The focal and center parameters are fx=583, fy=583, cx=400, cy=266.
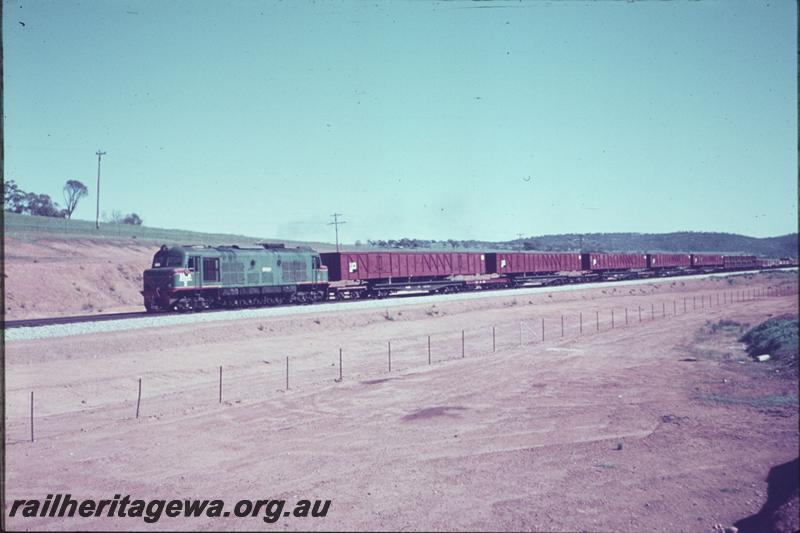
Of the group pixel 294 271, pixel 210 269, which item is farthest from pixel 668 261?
pixel 210 269

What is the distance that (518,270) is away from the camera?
6109 centimetres

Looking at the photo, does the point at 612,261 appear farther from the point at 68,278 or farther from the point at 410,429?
the point at 410,429

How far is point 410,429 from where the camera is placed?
14602 millimetres

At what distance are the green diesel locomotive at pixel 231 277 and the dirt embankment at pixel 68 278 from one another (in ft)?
42.6

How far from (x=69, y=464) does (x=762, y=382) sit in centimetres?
1968

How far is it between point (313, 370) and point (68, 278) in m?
34.7

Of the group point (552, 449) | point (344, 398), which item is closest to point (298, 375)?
point (344, 398)

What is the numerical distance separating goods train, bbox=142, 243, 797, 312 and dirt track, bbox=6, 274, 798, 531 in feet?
17.6

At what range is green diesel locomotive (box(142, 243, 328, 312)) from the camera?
105ft

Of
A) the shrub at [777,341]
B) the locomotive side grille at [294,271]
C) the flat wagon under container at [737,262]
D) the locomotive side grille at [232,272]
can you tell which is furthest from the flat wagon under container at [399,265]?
the flat wagon under container at [737,262]

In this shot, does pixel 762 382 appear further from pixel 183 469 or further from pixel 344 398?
pixel 183 469

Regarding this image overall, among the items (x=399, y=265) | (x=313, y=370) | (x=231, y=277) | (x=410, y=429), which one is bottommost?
(x=313, y=370)

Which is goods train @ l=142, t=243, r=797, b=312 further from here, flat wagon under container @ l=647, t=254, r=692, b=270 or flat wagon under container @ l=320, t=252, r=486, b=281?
flat wagon under container @ l=647, t=254, r=692, b=270

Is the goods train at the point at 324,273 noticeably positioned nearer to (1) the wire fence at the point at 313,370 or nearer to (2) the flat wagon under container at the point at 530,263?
(2) the flat wagon under container at the point at 530,263
